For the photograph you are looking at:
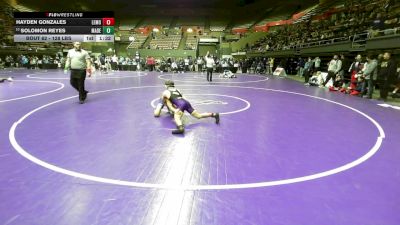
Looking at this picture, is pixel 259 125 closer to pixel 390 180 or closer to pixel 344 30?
pixel 390 180

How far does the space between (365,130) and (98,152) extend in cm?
562

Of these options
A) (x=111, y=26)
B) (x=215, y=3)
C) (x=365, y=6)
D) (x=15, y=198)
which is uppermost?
(x=215, y=3)

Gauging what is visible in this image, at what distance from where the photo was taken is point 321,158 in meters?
4.75

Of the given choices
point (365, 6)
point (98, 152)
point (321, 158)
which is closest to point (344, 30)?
point (365, 6)
